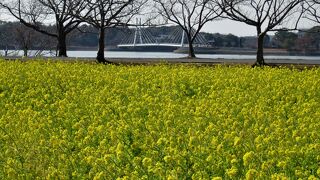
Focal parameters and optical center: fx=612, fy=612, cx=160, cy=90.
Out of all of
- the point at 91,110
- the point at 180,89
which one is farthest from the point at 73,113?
the point at 180,89

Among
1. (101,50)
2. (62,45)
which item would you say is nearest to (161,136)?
(101,50)

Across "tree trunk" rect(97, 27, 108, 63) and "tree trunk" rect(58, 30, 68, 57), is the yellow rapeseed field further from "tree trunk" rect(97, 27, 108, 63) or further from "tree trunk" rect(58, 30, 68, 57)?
"tree trunk" rect(58, 30, 68, 57)

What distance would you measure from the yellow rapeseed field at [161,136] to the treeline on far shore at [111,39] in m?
36.1

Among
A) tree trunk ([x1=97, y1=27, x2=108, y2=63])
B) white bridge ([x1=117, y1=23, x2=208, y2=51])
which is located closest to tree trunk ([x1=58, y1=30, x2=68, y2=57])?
tree trunk ([x1=97, y1=27, x2=108, y2=63])

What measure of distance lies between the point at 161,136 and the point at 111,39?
218 feet

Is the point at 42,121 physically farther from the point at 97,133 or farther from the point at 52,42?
the point at 52,42

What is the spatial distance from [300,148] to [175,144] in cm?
114

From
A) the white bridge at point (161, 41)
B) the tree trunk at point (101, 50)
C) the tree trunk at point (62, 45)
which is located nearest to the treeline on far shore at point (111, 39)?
the white bridge at point (161, 41)

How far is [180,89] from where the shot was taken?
469 inches

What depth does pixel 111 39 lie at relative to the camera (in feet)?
236

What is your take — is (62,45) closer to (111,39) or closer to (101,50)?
(101,50)

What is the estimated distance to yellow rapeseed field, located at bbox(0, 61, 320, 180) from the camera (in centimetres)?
479

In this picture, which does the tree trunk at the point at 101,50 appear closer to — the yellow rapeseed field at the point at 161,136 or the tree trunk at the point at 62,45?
the tree trunk at the point at 62,45

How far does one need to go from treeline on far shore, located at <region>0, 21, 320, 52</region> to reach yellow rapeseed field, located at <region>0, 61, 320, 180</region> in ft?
118
